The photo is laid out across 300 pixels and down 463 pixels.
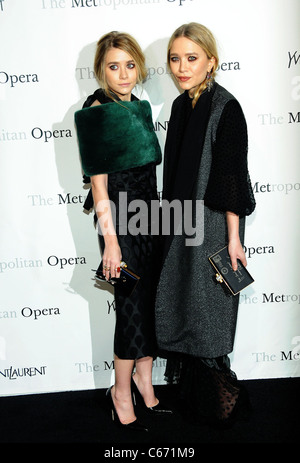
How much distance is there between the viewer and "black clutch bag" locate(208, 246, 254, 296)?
2090 millimetres

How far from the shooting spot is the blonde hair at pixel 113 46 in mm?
2068

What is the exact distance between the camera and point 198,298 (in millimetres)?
2143

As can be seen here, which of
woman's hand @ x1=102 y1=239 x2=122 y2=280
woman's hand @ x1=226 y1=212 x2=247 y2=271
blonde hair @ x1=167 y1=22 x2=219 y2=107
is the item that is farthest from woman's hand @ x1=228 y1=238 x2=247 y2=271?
blonde hair @ x1=167 y1=22 x2=219 y2=107

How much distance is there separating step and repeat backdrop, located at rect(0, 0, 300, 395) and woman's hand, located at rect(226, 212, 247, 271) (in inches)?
20.0

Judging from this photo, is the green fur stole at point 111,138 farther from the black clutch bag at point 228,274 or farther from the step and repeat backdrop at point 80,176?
the black clutch bag at point 228,274

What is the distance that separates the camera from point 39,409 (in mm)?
2576

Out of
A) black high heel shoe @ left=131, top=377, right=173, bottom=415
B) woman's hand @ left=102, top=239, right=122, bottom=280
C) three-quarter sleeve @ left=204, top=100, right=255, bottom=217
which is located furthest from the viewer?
black high heel shoe @ left=131, top=377, right=173, bottom=415

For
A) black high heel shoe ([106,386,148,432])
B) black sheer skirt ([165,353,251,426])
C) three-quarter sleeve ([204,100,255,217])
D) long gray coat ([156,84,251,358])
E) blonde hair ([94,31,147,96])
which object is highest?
blonde hair ([94,31,147,96])

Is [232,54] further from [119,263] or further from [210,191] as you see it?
[119,263]

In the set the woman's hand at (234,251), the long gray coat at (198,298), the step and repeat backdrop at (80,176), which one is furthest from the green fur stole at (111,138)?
the woman's hand at (234,251)

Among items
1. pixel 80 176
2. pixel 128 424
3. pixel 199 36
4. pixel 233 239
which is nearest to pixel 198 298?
pixel 233 239

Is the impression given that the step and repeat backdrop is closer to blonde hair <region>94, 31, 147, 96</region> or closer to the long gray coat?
blonde hair <region>94, 31, 147, 96</region>

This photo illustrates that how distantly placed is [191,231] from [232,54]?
3.08 ft
